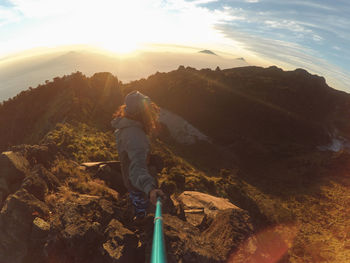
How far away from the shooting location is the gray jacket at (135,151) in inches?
132

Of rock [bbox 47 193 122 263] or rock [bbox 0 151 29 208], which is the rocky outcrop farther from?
rock [bbox 0 151 29 208]

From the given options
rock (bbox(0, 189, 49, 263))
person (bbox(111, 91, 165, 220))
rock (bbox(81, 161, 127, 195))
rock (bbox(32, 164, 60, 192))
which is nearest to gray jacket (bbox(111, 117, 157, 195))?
person (bbox(111, 91, 165, 220))

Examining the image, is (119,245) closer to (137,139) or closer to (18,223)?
(137,139)

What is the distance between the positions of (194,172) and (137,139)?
687 inches

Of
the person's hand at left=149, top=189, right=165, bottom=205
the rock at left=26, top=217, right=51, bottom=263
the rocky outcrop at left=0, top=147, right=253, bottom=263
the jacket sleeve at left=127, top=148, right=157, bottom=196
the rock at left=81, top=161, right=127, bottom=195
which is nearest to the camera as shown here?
the person's hand at left=149, top=189, right=165, bottom=205

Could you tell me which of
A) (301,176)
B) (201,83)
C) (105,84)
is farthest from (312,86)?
(105,84)

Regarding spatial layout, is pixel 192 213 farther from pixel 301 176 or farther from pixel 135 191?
pixel 301 176

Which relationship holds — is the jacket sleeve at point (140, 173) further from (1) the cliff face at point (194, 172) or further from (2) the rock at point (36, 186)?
(2) the rock at point (36, 186)

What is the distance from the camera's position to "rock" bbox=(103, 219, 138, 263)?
3.50 meters

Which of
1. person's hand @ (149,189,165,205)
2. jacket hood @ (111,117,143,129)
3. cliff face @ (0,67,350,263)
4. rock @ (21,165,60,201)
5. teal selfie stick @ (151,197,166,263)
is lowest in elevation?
cliff face @ (0,67,350,263)

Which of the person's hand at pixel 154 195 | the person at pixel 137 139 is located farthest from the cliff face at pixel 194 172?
the person at pixel 137 139

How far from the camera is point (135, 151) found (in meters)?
3.67

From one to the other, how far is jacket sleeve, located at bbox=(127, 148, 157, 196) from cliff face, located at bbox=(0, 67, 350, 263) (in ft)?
3.52

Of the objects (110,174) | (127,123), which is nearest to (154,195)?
(127,123)
